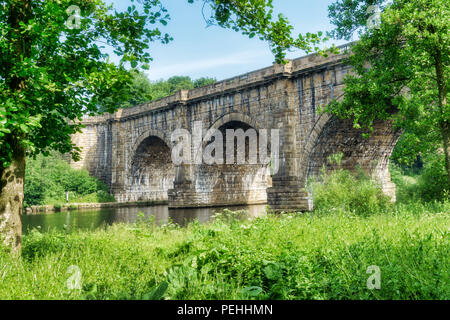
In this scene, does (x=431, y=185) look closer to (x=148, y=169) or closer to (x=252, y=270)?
(x=252, y=270)

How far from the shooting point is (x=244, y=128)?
2589 cm

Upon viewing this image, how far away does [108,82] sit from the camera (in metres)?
5.25

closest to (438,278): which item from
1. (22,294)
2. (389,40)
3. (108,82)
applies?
(22,294)

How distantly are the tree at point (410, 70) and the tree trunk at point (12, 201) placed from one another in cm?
773

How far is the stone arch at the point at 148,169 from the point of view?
111 feet

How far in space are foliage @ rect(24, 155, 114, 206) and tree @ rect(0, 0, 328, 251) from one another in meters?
26.0

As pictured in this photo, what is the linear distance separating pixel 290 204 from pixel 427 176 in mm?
8925

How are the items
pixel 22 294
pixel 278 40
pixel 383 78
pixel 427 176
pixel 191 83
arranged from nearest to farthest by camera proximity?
pixel 22 294 → pixel 278 40 → pixel 383 78 → pixel 427 176 → pixel 191 83

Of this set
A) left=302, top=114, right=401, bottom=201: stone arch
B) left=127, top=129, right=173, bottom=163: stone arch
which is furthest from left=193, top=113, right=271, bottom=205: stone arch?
left=302, top=114, right=401, bottom=201: stone arch

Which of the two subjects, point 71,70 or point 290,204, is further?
point 290,204

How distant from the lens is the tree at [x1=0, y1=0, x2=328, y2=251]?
4.68m

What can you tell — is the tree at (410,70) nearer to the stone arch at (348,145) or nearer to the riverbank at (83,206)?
the stone arch at (348,145)

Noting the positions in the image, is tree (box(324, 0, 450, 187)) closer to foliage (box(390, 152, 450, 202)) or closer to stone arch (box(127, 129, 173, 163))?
foliage (box(390, 152, 450, 202))
